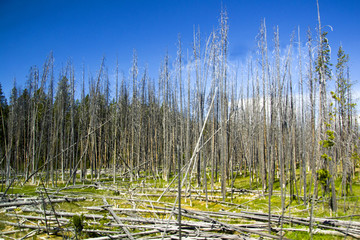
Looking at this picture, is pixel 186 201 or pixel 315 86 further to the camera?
pixel 186 201

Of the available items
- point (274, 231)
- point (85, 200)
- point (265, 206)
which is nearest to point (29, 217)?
point (85, 200)

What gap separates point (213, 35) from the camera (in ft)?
24.7

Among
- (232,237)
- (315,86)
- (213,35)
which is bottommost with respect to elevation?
(232,237)

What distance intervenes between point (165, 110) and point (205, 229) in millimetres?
10228

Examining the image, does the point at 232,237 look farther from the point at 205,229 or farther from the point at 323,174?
the point at 323,174

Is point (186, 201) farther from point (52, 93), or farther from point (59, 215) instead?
point (52, 93)

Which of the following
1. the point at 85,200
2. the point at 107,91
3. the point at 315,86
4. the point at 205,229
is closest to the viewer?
the point at 205,229

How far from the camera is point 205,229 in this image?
4402 mm

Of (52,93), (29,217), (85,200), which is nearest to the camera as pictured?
(29,217)

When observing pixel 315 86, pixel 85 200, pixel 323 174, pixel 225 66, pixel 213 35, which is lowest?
pixel 85 200

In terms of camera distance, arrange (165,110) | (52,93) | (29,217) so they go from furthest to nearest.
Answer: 1. (165,110)
2. (52,93)
3. (29,217)

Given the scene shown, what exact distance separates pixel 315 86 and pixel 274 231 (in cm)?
374

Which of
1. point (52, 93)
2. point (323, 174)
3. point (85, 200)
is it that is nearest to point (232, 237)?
point (323, 174)

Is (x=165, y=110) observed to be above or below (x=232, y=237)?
above
